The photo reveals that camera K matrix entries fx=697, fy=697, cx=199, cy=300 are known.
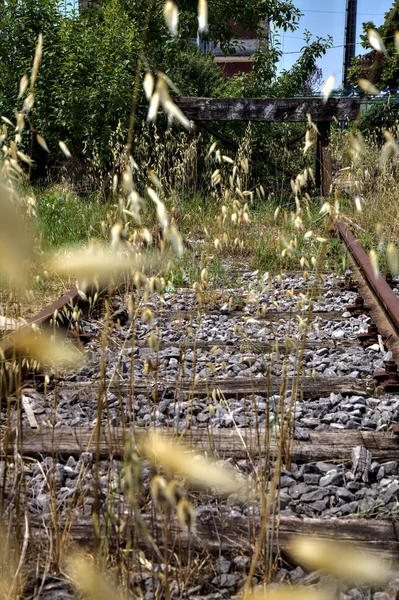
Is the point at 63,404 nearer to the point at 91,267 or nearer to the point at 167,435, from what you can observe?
the point at 167,435

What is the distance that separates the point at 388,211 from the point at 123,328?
152 inches

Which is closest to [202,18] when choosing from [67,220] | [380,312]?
[380,312]

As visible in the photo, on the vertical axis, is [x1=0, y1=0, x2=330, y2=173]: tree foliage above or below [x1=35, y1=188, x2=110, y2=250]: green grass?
above

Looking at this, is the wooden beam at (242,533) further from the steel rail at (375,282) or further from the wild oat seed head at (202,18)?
the wild oat seed head at (202,18)

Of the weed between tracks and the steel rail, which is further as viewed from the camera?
the steel rail

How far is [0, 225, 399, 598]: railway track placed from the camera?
1654 millimetres

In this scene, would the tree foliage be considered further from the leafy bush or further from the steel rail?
the steel rail

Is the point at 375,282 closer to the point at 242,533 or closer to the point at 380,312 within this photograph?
the point at 380,312

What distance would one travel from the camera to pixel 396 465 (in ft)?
7.17

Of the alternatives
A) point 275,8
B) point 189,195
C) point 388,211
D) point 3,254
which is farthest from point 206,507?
point 275,8

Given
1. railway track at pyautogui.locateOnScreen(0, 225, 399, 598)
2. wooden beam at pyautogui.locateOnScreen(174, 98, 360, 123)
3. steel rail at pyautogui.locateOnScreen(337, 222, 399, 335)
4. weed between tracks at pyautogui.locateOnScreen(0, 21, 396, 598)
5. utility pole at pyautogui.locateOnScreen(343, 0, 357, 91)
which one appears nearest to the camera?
weed between tracks at pyautogui.locateOnScreen(0, 21, 396, 598)

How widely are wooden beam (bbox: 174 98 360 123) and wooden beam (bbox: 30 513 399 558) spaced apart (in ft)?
26.7

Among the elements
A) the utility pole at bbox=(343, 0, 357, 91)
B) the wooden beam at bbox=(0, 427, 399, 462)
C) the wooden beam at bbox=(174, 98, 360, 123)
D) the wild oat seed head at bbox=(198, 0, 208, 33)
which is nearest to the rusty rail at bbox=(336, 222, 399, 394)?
the wooden beam at bbox=(0, 427, 399, 462)

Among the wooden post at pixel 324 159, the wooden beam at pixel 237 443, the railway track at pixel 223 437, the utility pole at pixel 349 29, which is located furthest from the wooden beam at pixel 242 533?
the utility pole at pixel 349 29
